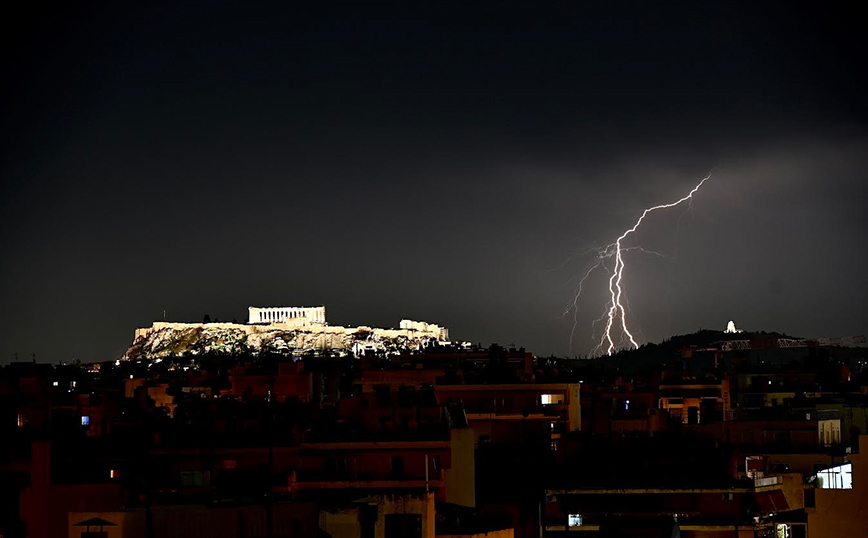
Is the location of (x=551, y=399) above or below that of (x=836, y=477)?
above

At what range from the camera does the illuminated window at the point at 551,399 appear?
43.3m

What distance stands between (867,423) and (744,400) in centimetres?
1091

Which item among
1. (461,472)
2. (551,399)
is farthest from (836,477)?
(551,399)

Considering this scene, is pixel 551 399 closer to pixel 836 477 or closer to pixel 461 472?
pixel 836 477

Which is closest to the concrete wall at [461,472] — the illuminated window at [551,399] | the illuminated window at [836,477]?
the illuminated window at [836,477]

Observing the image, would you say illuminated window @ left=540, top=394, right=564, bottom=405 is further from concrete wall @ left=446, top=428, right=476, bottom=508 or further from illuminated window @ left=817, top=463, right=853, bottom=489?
concrete wall @ left=446, top=428, right=476, bottom=508

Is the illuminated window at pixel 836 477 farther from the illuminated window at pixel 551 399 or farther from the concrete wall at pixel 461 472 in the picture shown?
the illuminated window at pixel 551 399

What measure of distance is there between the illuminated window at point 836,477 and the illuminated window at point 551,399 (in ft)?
31.0

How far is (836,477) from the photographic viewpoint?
34.7 metres

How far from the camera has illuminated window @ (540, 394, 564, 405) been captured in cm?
4331

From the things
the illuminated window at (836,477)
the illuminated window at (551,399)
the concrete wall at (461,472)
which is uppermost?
the illuminated window at (551,399)

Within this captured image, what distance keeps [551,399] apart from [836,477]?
33.9 ft

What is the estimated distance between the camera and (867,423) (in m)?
47.5

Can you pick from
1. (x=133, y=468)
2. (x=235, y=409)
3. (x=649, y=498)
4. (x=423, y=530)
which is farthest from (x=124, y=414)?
(x=423, y=530)
